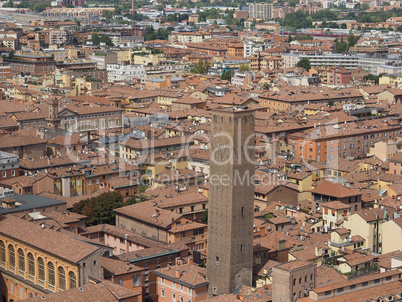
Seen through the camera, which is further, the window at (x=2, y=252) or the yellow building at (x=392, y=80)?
the yellow building at (x=392, y=80)

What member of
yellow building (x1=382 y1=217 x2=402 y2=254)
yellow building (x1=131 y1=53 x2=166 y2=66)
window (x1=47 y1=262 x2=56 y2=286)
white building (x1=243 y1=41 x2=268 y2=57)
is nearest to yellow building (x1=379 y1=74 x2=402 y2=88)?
yellow building (x1=131 y1=53 x2=166 y2=66)

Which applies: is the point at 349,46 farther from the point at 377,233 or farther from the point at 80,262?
the point at 80,262

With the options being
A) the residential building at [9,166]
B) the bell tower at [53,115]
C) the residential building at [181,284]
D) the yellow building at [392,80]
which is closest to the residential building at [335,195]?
the residential building at [181,284]

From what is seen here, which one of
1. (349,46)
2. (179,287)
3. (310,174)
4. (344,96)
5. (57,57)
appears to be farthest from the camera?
(349,46)

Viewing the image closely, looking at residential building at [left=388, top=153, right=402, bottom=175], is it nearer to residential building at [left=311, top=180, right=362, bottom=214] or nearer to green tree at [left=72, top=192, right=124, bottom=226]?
residential building at [left=311, top=180, right=362, bottom=214]

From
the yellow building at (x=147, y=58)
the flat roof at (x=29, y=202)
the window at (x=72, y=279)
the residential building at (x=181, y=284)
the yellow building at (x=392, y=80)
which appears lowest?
the residential building at (x=181, y=284)

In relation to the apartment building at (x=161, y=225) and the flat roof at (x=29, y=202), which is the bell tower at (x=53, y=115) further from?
the apartment building at (x=161, y=225)

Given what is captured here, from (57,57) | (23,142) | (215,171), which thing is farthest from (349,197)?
(57,57)
